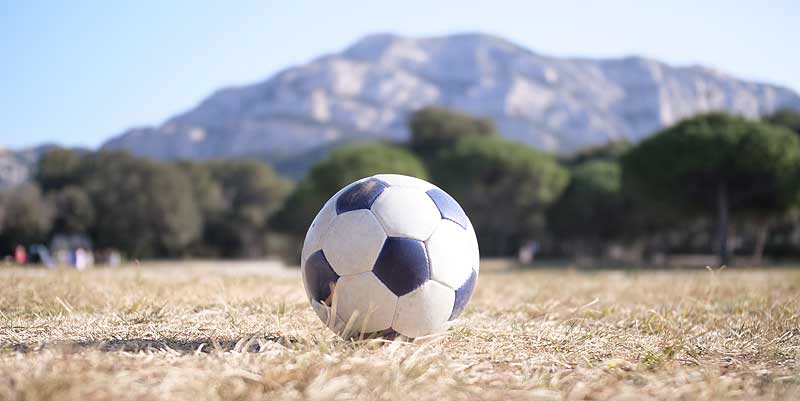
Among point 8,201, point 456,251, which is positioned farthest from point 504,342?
point 8,201

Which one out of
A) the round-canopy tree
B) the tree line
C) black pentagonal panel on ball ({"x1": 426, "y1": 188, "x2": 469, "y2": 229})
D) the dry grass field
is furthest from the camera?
the tree line

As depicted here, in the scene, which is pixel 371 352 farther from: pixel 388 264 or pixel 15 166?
pixel 15 166

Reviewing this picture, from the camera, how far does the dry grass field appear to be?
371 centimetres

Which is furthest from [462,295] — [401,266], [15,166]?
[15,166]

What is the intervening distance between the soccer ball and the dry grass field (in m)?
0.24

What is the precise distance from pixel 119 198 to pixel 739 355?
61823mm

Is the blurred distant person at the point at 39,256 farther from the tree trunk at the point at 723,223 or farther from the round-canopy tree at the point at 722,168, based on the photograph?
the tree trunk at the point at 723,223

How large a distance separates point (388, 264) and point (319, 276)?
23.0 inches

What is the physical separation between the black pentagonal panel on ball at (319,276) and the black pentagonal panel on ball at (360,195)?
411 mm

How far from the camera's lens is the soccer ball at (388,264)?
5039mm

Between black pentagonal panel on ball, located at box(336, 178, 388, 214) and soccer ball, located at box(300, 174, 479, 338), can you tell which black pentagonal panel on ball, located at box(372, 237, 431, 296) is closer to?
soccer ball, located at box(300, 174, 479, 338)

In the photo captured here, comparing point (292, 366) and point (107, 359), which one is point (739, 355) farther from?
point (107, 359)

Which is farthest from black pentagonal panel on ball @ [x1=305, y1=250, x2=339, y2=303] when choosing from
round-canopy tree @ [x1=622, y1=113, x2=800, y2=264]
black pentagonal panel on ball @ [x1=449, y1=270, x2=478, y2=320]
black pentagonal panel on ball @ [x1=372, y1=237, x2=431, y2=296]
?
round-canopy tree @ [x1=622, y1=113, x2=800, y2=264]

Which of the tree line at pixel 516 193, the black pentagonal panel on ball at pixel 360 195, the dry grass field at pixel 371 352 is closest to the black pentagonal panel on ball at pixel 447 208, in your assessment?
the black pentagonal panel on ball at pixel 360 195
